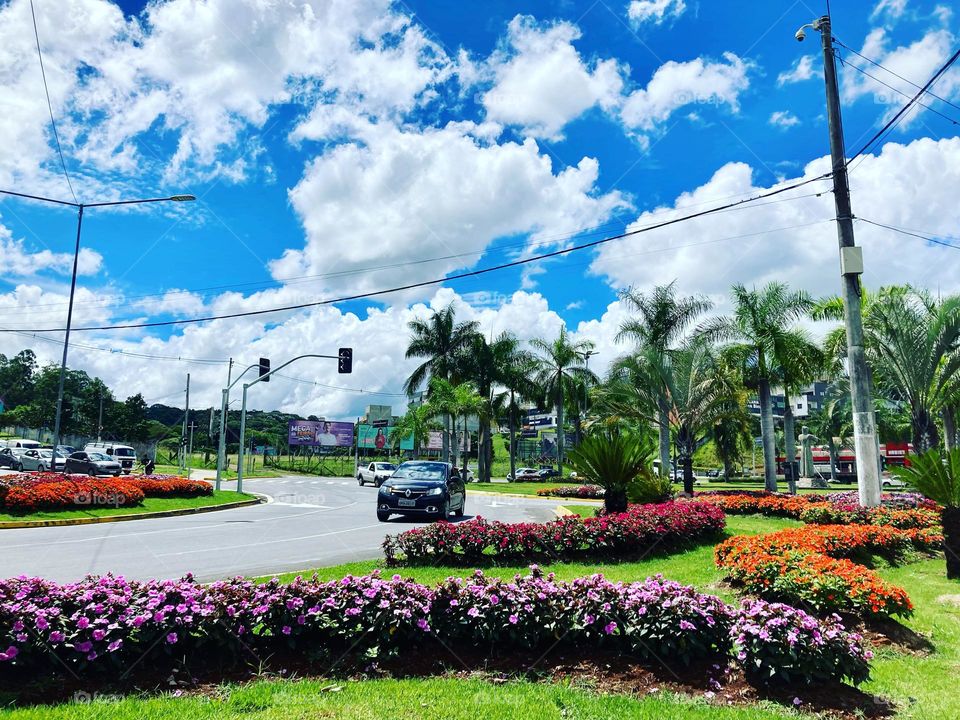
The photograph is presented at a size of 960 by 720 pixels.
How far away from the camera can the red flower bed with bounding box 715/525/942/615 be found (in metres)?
5.97

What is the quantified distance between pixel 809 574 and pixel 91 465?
36.4 metres

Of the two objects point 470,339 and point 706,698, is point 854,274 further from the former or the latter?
point 470,339

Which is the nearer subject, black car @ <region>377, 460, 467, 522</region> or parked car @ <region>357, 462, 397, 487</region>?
black car @ <region>377, 460, 467, 522</region>

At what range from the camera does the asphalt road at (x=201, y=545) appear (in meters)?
9.66

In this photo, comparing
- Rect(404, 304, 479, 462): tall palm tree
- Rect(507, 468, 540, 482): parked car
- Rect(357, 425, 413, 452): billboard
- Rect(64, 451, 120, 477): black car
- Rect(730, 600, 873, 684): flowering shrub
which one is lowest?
Rect(507, 468, 540, 482): parked car

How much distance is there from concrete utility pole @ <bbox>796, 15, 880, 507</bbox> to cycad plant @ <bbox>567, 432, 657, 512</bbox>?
14.0 feet

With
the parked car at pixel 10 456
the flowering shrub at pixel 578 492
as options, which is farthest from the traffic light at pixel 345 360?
the parked car at pixel 10 456

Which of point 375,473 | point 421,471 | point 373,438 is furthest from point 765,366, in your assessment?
point 373,438

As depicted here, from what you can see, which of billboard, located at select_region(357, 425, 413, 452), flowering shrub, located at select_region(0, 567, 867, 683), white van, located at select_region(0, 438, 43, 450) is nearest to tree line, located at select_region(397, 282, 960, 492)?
flowering shrub, located at select_region(0, 567, 867, 683)

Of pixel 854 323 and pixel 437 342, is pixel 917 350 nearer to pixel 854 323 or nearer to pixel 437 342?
pixel 854 323

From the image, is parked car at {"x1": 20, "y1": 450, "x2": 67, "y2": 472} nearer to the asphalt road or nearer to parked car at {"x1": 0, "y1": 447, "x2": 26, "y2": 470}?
parked car at {"x1": 0, "y1": 447, "x2": 26, "y2": 470}

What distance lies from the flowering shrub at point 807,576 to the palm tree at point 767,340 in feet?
49.6

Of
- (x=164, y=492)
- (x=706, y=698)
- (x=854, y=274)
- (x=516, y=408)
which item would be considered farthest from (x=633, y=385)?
(x=516, y=408)

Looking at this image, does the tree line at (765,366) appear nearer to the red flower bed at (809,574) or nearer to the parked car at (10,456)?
the red flower bed at (809,574)
